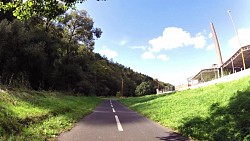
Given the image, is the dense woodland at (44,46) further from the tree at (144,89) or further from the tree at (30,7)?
the tree at (144,89)

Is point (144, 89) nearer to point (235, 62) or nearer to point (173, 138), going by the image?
point (235, 62)

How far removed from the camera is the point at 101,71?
12650 cm

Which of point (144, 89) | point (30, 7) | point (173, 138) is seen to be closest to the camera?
point (173, 138)

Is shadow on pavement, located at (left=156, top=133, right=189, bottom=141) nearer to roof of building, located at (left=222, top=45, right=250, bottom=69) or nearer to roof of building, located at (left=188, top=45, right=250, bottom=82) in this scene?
roof of building, located at (left=188, top=45, right=250, bottom=82)

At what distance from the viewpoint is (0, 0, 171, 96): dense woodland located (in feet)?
38.5

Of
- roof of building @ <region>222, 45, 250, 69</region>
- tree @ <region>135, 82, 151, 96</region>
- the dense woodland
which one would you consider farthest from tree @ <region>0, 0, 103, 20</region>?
tree @ <region>135, 82, 151, 96</region>

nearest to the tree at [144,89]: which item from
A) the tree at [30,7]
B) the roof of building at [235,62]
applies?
the roof of building at [235,62]

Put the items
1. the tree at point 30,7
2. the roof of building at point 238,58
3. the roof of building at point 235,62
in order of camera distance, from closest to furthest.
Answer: the tree at point 30,7 < the roof of building at point 238,58 < the roof of building at point 235,62

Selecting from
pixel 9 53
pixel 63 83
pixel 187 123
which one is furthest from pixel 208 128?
pixel 63 83

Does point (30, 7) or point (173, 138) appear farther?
point (30, 7)

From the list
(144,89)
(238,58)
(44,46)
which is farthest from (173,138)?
(144,89)

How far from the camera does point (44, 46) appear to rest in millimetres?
38594

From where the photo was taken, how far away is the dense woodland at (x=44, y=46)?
11.8m

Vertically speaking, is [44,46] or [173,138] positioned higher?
[44,46]
